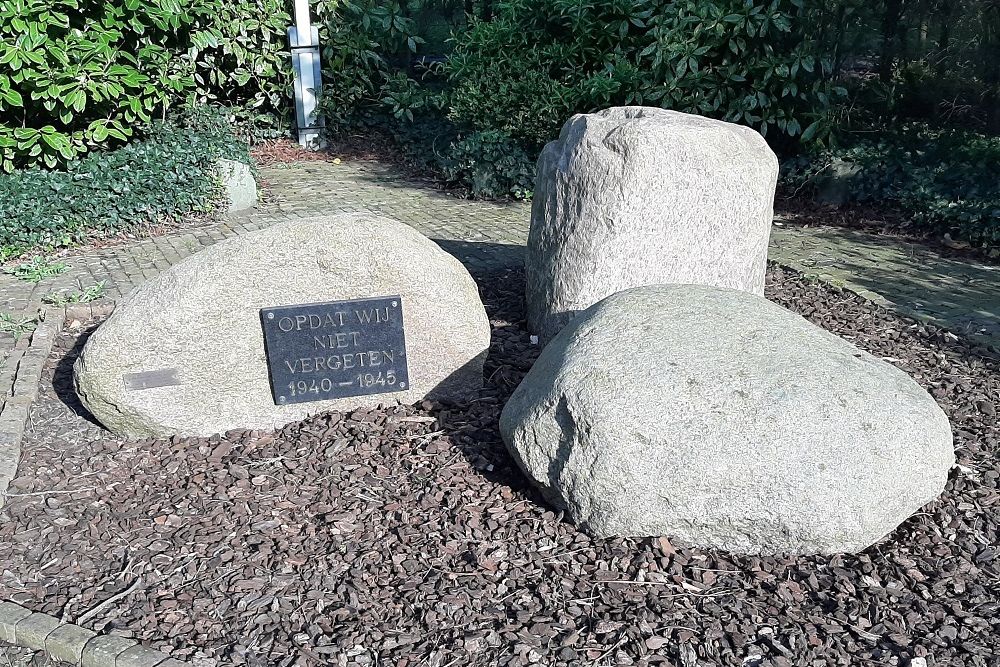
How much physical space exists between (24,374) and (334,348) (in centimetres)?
180

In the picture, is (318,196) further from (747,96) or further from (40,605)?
(40,605)

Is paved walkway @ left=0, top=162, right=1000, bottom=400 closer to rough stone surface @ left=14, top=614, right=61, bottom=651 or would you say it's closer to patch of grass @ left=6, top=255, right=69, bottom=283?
patch of grass @ left=6, top=255, right=69, bottom=283

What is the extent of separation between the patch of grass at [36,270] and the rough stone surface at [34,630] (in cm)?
390

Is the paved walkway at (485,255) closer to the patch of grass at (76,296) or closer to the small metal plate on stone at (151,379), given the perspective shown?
the patch of grass at (76,296)

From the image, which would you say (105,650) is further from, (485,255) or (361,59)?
(361,59)

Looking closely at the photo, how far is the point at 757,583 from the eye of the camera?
3037 millimetres

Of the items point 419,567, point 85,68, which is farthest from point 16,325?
point 419,567

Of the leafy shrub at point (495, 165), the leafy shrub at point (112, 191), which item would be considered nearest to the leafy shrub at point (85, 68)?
the leafy shrub at point (112, 191)

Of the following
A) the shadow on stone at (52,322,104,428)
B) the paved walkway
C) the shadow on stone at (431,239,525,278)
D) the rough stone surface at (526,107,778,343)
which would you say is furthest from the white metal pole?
the rough stone surface at (526,107,778,343)

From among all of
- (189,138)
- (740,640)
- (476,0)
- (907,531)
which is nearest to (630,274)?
(907,531)

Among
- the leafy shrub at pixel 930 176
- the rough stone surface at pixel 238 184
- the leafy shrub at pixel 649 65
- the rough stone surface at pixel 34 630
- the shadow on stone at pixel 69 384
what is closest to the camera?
the rough stone surface at pixel 34 630

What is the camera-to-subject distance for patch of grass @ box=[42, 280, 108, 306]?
5660mm

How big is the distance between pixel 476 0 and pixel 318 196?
3.90 m

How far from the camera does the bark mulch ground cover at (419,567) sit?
279 cm
